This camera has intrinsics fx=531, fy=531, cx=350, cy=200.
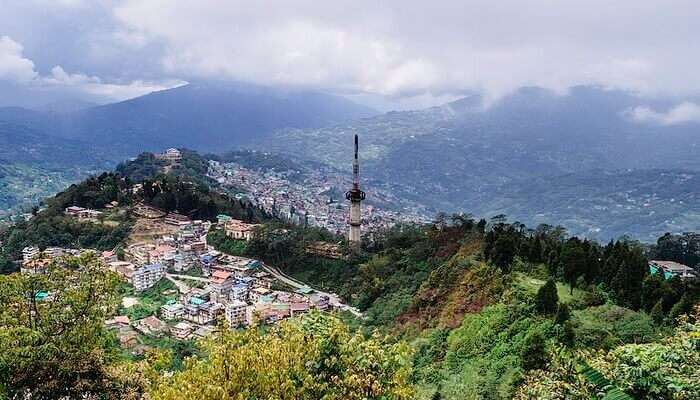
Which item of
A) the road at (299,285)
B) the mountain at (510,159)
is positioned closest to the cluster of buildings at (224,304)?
the road at (299,285)

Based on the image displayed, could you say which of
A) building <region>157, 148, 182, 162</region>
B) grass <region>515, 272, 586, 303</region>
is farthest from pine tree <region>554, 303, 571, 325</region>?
building <region>157, 148, 182, 162</region>

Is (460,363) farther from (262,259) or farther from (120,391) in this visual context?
(262,259)

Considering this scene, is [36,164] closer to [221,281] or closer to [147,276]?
[147,276]

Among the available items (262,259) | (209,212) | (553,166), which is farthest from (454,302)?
(553,166)

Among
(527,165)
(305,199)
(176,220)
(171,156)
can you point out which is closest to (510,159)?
(527,165)

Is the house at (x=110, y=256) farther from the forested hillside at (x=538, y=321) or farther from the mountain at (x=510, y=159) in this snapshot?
the mountain at (x=510, y=159)

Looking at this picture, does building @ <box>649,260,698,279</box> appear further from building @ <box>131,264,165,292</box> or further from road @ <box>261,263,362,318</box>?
building @ <box>131,264,165,292</box>
